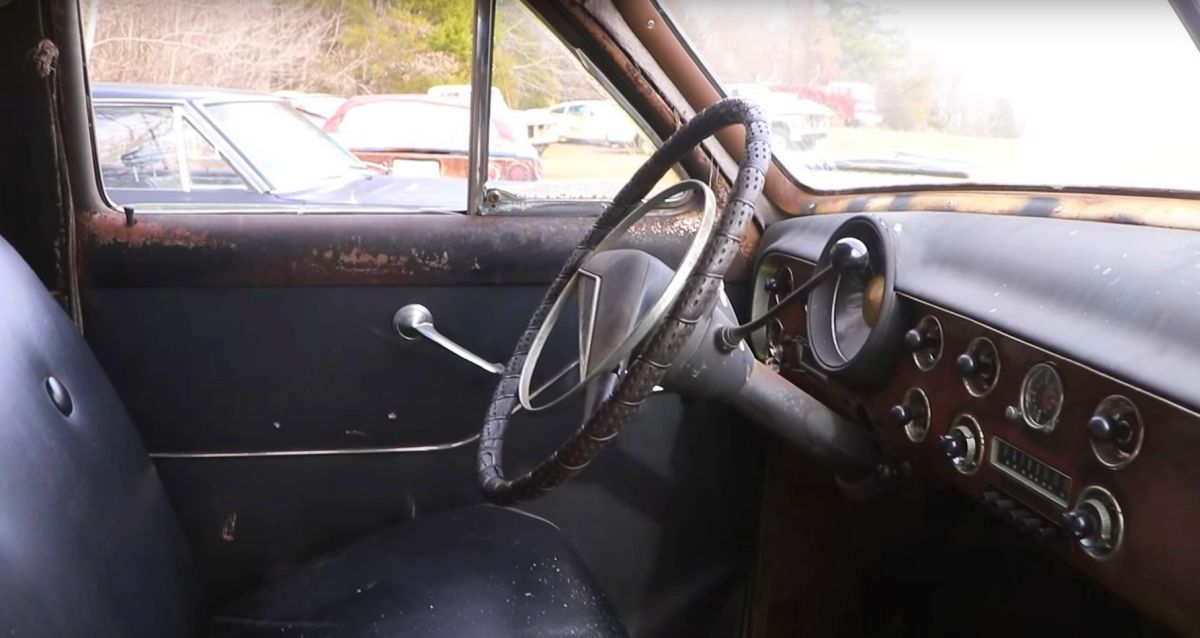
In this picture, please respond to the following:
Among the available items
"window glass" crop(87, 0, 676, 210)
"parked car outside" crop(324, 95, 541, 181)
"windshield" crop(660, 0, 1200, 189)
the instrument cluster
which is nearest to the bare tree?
"window glass" crop(87, 0, 676, 210)

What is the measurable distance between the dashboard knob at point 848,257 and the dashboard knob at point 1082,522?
40cm

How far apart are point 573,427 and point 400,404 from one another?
1.01ft

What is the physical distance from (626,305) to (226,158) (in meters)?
0.90

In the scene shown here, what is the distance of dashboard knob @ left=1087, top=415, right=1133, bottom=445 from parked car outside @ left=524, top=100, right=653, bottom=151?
0.89m

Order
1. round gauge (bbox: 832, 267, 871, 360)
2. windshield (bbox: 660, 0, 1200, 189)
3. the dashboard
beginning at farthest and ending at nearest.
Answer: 1. round gauge (bbox: 832, 267, 871, 360)
2. windshield (bbox: 660, 0, 1200, 189)
3. the dashboard

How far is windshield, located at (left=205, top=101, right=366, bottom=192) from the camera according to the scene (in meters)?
1.62

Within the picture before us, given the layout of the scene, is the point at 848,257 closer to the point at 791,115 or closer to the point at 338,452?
the point at 791,115

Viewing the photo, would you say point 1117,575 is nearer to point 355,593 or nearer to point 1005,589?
point 1005,589

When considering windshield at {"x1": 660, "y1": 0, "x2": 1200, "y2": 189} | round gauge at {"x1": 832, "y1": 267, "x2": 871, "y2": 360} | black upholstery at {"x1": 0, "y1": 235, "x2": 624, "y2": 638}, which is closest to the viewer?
black upholstery at {"x1": 0, "y1": 235, "x2": 624, "y2": 638}

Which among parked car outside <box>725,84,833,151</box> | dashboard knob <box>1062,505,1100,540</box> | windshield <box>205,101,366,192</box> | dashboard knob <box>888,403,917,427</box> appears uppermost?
parked car outside <box>725,84,833,151</box>

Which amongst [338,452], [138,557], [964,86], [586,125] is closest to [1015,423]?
[964,86]

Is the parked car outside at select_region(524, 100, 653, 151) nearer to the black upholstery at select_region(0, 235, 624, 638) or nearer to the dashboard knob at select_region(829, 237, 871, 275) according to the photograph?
the dashboard knob at select_region(829, 237, 871, 275)

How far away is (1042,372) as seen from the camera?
3.26ft

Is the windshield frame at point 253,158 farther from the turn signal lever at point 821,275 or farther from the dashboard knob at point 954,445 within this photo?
the dashboard knob at point 954,445
